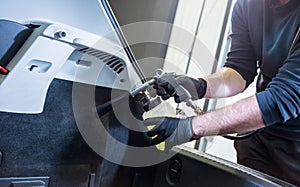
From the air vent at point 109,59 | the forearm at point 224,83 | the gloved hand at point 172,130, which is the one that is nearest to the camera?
the air vent at point 109,59

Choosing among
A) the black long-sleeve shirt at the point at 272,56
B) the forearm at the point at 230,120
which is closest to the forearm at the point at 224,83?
the black long-sleeve shirt at the point at 272,56

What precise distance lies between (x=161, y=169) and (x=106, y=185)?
16 cm

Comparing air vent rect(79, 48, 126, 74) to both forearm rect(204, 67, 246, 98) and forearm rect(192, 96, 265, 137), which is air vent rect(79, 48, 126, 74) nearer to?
forearm rect(192, 96, 265, 137)

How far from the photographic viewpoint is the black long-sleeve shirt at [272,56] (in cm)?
78

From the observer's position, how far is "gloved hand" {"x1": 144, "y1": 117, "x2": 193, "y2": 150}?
776 mm

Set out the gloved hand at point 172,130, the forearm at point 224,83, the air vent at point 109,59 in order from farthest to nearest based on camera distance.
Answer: the forearm at point 224,83 < the gloved hand at point 172,130 < the air vent at point 109,59

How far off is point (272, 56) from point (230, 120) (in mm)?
364

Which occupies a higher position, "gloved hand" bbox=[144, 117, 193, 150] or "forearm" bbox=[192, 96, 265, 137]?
"forearm" bbox=[192, 96, 265, 137]

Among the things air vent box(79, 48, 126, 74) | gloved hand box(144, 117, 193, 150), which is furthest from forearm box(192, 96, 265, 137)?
air vent box(79, 48, 126, 74)

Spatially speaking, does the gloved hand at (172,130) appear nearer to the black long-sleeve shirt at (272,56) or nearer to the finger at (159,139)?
the finger at (159,139)

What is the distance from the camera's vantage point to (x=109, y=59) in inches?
27.7

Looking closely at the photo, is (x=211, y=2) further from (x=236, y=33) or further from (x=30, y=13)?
(x=30, y=13)

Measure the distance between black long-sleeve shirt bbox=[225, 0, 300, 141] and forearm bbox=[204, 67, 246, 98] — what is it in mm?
35

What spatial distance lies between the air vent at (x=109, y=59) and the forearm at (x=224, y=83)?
501 millimetres
